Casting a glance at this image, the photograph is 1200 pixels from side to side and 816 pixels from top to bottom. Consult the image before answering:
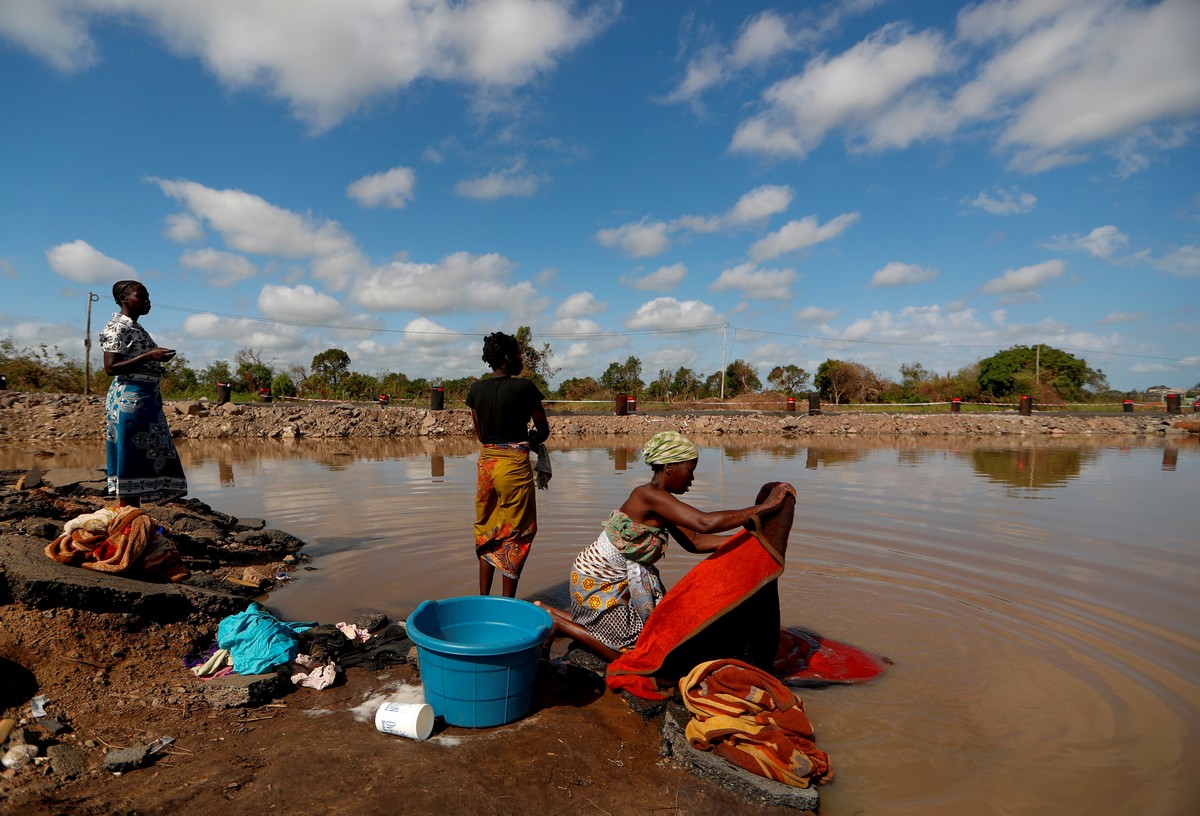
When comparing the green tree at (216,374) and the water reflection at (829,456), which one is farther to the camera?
the green tree at (216,374)

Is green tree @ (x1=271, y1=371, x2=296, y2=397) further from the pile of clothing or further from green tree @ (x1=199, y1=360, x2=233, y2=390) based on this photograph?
the pile of clothing

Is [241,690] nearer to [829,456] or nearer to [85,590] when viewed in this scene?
[85,590]

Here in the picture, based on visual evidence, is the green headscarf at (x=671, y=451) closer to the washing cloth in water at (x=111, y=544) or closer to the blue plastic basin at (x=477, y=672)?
the blue plastic basin at (x=477, y=672)

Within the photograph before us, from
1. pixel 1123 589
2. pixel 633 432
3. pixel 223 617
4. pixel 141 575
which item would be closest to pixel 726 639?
pixel 223 617

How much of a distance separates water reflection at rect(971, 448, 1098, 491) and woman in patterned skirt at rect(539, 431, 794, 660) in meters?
9.83

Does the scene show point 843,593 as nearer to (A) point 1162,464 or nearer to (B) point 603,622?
(B) point 603,622

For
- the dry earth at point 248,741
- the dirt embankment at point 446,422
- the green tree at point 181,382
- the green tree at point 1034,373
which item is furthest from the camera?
the green tree at point 1034,373

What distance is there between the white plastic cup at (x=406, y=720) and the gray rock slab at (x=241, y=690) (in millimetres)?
728

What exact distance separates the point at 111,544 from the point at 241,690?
1663mm

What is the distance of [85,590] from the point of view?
3.47 meters

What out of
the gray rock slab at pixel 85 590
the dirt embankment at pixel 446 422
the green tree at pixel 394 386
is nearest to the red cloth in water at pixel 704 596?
the gray rock slab at pixel 85 590

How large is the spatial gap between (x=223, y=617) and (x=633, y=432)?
20471 mm

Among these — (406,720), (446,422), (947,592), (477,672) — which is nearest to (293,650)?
(406,720)

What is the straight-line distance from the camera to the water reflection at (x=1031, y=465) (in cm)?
1162
